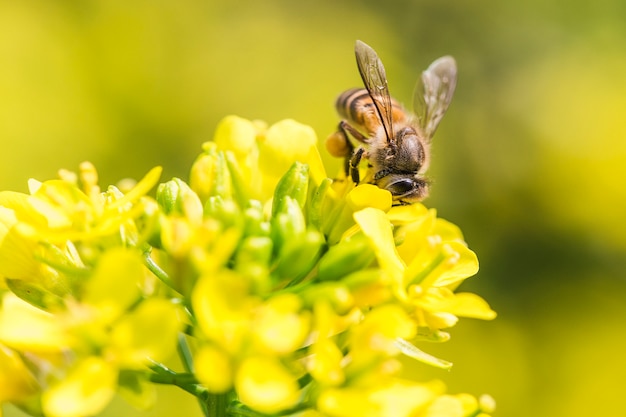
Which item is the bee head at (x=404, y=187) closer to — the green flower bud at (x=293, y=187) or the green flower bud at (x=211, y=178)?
the green flower bud at (x=293, y=187)

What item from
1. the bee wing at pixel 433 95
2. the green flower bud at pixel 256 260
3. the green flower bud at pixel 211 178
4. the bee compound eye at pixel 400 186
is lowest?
the green flower bud at pixel 256 260

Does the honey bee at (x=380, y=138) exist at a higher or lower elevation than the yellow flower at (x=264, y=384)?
higher

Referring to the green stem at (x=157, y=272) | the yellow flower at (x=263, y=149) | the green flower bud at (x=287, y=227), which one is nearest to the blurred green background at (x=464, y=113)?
the yellow flower at (x=263, y=149)

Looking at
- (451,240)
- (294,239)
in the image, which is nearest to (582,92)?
(451,240)

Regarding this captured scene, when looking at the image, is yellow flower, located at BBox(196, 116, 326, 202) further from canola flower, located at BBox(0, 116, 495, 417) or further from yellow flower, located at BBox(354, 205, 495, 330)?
yellow flower, located at BBox(354, 205, 495, 330)

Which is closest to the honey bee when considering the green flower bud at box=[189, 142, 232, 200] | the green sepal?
the green flower bud at box=[189, 142, 232, 200]

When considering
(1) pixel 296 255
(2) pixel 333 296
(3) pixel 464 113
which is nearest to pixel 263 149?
(1) pixel 296 255

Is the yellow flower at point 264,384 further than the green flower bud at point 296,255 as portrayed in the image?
No
